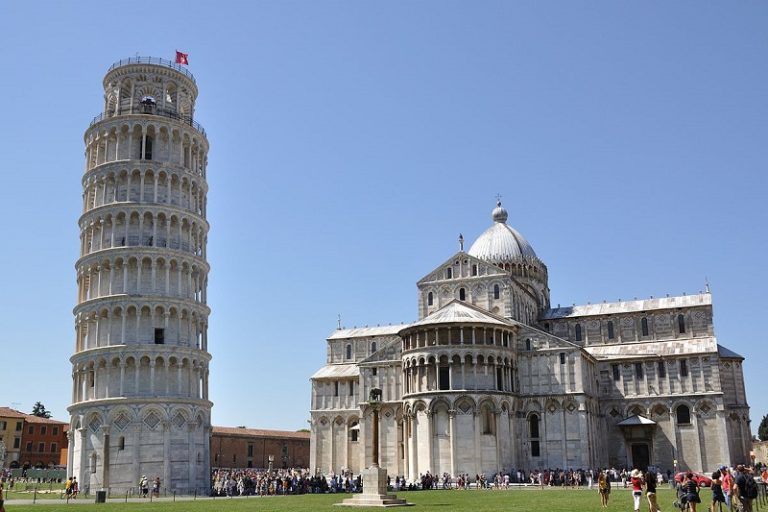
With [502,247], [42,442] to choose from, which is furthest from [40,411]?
[502,247]

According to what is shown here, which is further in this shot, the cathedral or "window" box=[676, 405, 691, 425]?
"window" box=[676, 405, 691, 425]

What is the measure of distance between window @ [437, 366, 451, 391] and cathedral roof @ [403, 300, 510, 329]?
3.48 metres

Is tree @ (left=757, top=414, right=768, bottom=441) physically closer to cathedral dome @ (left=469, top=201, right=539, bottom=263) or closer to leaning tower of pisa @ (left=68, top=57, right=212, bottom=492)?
cathedral dome @ (left=469, top=201, right=539, bottom=263)

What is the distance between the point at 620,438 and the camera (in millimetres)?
66125

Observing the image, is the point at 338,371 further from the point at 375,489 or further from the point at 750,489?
the point at 750,489

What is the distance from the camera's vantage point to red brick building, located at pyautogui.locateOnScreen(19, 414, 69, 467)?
90.2 m

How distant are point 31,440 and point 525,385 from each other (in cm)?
5914

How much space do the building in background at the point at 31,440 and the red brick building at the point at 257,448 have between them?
59.3 ft

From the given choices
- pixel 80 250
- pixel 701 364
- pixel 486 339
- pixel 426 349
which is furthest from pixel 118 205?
pixel 701 364

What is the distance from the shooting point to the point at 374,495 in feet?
112

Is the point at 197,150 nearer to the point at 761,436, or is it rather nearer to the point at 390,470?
the point at 390,470

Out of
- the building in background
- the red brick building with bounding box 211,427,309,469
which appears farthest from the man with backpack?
the building in background

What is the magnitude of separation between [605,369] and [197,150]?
37501mm

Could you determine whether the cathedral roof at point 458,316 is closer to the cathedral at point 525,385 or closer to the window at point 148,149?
the cathedral at point 525,385
